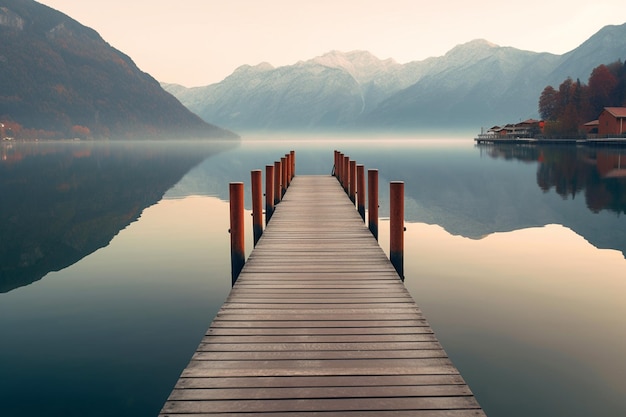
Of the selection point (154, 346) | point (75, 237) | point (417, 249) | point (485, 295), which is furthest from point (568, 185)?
point (154, 346)

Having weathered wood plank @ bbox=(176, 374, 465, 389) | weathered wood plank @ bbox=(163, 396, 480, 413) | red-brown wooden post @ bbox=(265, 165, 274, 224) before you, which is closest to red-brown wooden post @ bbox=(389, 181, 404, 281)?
weathered wood plank @ bbox=(176, 374, 465, 389)

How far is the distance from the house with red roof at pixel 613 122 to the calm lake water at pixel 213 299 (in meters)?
68.7

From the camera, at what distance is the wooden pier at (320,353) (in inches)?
200

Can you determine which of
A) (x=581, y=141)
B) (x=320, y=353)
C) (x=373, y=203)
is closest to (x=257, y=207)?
(x=373, y=203)

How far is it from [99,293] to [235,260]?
159 inches

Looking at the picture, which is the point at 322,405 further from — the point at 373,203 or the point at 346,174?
the point at 346,174

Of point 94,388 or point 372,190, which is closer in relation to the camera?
point 94,388

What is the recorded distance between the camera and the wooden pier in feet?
16.7

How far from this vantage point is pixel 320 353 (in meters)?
6.12

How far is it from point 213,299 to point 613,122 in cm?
9376

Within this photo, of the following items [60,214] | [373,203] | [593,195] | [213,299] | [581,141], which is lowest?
[213,299]

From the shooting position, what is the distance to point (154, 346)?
9250mm

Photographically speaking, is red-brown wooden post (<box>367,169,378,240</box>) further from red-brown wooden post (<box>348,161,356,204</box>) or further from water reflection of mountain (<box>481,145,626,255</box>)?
water reflection of mountain (<box>481,145,626,255</box>)

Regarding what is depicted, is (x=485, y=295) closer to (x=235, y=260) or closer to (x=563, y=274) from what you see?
(x=563, y=274)
